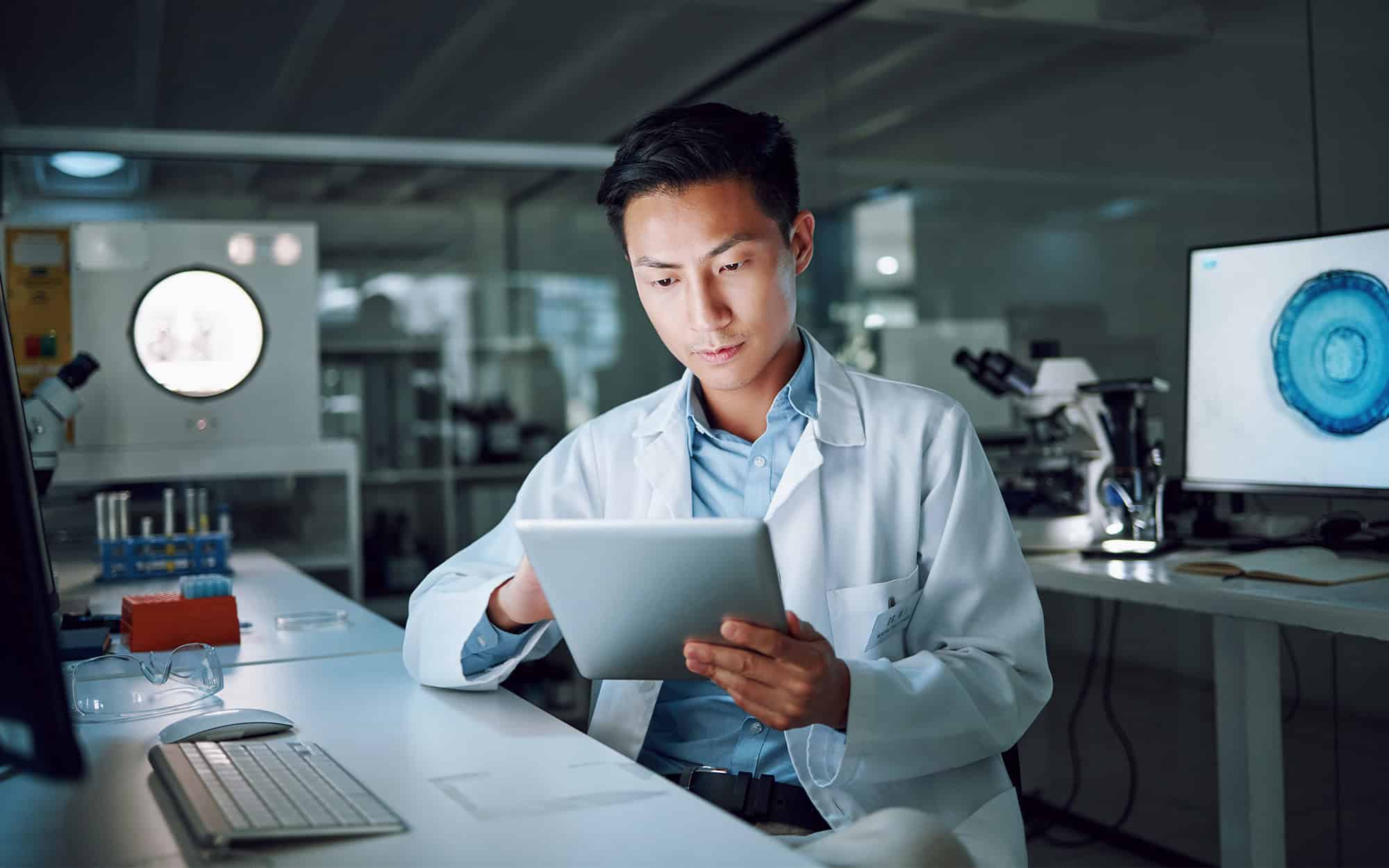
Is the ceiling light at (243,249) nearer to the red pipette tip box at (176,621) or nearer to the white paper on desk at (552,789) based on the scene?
the red pipette tip box at (176,621)

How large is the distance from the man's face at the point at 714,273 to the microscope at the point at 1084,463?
46.1 inches

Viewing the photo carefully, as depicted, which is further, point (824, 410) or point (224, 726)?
point (824, 410)

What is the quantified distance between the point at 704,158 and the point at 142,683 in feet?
3.06

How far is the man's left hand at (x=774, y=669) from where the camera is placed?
3.57ft

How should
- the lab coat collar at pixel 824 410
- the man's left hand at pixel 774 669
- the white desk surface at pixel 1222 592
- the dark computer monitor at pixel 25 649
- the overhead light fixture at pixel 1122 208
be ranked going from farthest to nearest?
the overhead light fixture at pixel 1122 208 → the white desk surface at pixel 1222 592 → the lab coat collar at pixel 824 410 → the man's left hand at pixel 774 669 → the dark computer monitor at pixel 25 649

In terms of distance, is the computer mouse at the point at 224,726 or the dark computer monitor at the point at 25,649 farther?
the computer mouse at the point at 224,726

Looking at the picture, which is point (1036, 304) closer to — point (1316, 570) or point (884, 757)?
point (1316, 570)

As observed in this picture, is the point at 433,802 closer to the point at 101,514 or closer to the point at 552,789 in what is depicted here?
the point at 552,789

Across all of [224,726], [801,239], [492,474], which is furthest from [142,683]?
[492,474]

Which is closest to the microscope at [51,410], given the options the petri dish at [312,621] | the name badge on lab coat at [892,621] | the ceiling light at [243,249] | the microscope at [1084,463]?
the ceiling light at [243,249]

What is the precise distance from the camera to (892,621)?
1.38m

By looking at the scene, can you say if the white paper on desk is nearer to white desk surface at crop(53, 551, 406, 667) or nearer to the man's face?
the man's face

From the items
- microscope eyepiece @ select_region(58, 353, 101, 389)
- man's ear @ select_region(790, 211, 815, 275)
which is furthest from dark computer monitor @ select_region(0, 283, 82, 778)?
microscope eyepiece @ select_region(58, 353, 101, 389)

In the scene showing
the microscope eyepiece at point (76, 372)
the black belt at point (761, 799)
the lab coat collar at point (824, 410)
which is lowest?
the black belt at point (761, 799)
